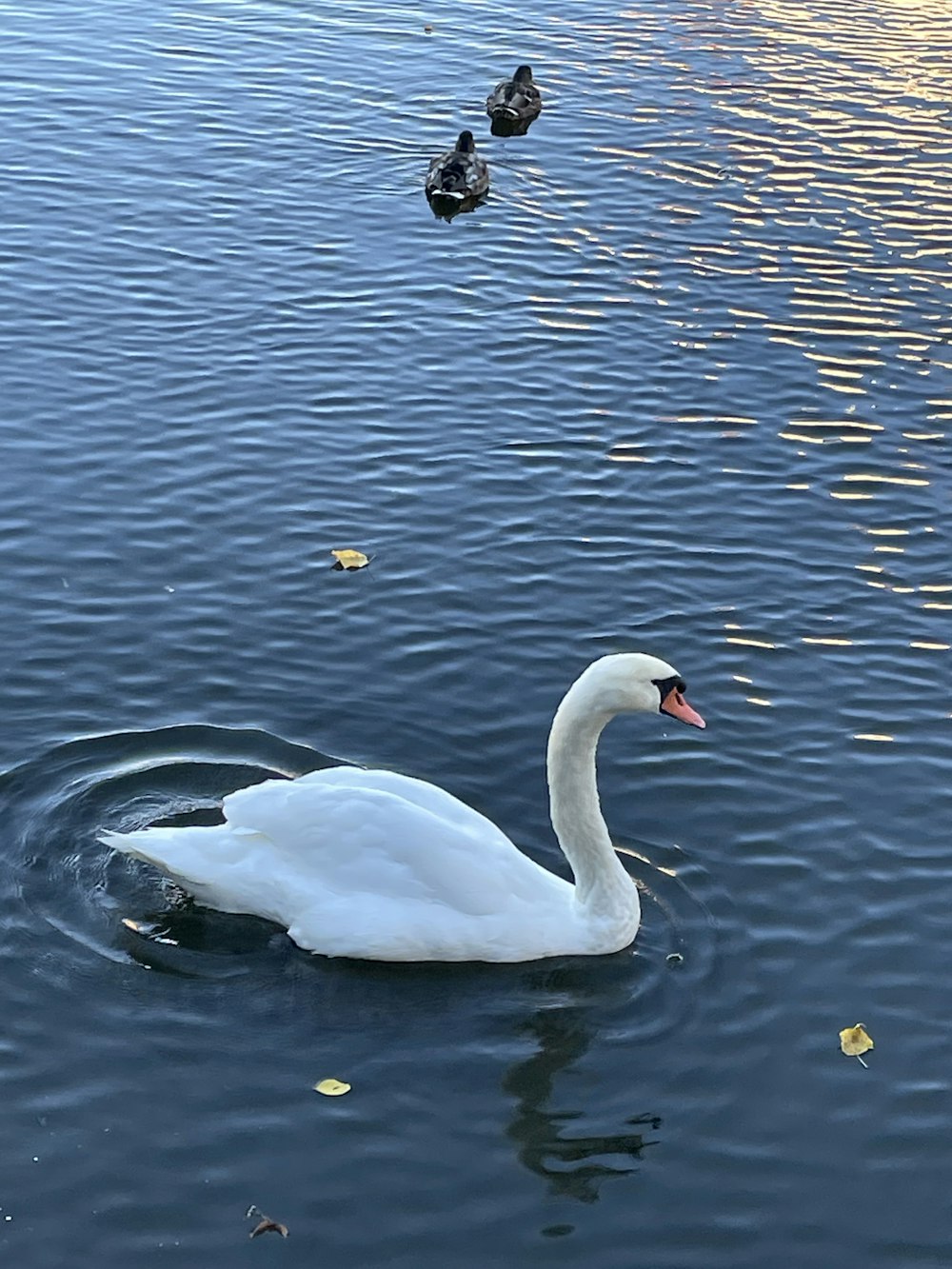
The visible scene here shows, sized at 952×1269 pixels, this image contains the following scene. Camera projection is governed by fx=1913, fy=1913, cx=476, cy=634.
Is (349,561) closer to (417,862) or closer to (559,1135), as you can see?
(417,862)

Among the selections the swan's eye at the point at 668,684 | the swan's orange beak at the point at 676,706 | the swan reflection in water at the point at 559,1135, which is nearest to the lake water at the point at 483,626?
the swan reflection in water at the point at 559,1135

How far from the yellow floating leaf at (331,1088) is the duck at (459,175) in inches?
524

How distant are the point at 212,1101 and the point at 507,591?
5.32 meters

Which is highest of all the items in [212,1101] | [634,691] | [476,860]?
[634,691]

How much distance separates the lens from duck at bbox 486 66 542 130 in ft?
75.4

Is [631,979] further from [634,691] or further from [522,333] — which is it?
[522,333]

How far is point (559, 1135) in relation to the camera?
27.7 feet

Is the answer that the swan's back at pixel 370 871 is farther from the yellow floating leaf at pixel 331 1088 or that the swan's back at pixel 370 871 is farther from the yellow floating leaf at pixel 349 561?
the yellow floating leaf at pixel 349 561

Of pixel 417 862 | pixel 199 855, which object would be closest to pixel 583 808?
pixel 417 862

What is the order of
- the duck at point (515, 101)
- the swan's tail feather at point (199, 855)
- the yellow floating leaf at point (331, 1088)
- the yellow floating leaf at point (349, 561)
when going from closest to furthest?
the yellow floating leaf at point (331, 1088) → the swan's tail feather at point (199, 855) → the yellow floating leaf at point (349, 561) → the duck at point (515, 101)

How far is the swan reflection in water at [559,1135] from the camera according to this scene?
27.0 ft

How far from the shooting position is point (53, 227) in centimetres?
1903

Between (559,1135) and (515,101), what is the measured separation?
16.9 metres

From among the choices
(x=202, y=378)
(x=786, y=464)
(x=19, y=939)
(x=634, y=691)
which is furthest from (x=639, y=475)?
(x=19, y=939)
